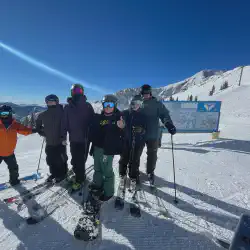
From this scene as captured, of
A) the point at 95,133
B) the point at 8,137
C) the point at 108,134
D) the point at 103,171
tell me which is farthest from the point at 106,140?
the point at 8,137

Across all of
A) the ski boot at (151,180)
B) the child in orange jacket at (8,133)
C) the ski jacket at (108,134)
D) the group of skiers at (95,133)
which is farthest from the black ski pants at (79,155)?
the ski boot at (151,180)

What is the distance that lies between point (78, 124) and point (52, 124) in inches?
29.6

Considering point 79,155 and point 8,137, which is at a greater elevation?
point 8,137

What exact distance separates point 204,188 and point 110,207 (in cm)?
248

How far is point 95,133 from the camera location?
123 inches

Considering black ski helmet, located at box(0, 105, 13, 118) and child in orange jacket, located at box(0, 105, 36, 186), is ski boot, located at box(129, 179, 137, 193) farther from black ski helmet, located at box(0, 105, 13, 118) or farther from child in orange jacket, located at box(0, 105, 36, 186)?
black ski helmet, located at box(0, 105, 13, 118)

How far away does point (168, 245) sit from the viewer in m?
2.34

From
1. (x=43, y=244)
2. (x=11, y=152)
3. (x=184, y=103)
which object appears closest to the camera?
(x=43, y=244)

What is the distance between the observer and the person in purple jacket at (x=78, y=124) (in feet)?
11.6

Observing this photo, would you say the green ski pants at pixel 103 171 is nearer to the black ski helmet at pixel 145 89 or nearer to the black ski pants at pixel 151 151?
the black ski pants at pixel 151 151

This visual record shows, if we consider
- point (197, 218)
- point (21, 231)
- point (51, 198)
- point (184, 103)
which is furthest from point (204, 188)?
point (184, 103)

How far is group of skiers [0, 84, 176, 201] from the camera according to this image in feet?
10.2

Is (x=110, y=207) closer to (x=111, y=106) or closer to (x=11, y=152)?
(x=111, y=106)

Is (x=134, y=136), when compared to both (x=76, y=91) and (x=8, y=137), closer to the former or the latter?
(x=76, y=91)
